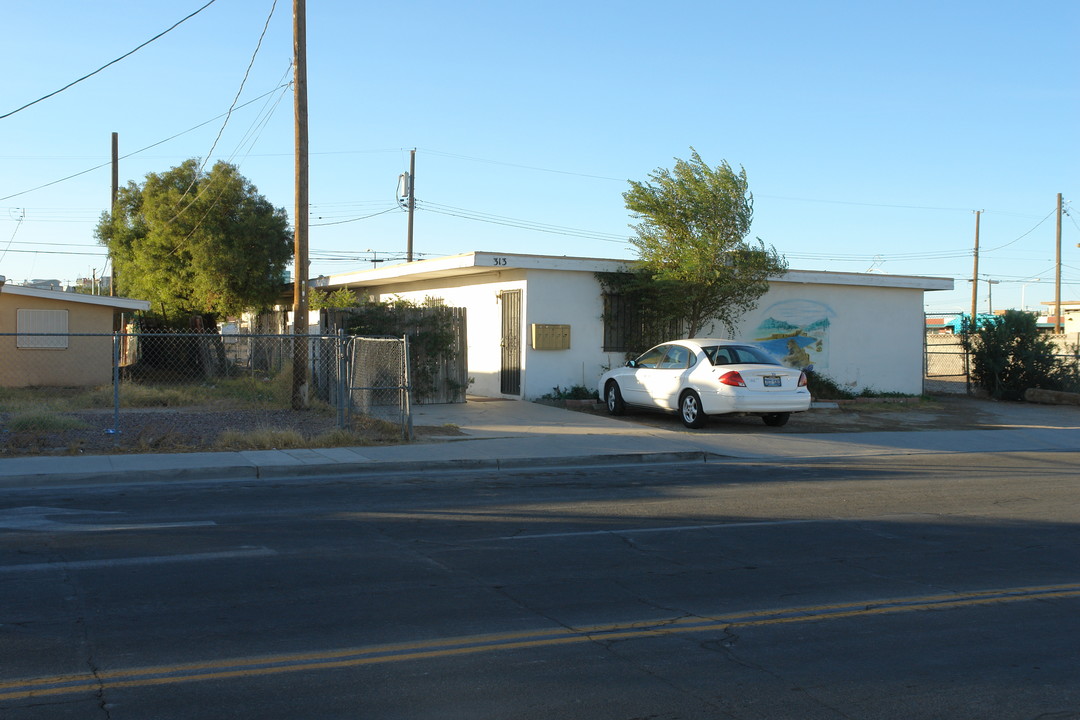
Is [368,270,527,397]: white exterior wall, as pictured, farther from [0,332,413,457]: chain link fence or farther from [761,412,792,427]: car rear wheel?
[761,412,792,427]: car rear wheel

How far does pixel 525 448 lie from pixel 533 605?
8191mm

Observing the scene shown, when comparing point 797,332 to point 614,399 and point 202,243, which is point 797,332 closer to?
point 614,399

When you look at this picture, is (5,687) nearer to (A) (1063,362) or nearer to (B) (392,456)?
(B) (392,456)

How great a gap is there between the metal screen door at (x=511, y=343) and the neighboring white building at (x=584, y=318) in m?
0.02

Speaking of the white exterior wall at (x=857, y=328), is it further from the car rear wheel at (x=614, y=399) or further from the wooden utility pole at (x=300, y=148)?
the wooden utility pole at (x=300, y=148)

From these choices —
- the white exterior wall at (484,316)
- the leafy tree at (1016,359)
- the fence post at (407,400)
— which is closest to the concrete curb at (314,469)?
the fence post at (407,400)

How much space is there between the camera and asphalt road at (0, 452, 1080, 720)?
4938 mm

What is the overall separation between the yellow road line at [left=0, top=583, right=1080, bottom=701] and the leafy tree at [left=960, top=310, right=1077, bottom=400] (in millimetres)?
20216

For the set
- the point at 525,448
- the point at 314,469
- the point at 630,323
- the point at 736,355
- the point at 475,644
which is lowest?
the point at 475,644

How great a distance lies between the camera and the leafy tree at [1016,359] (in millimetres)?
25500

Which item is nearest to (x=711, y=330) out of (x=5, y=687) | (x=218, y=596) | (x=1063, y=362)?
(x=1063, y=362)

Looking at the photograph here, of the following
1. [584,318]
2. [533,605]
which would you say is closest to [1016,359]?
[584,318]

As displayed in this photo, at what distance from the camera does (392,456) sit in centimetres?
1384

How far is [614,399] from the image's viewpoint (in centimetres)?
1981
